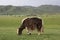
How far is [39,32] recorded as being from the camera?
17797 millimetres

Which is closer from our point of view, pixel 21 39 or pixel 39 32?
pixel 21 39

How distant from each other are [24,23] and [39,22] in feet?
4.13

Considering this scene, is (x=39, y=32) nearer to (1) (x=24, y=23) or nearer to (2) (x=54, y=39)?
(1) (x=24, y=23)

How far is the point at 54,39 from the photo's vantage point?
15.1 m

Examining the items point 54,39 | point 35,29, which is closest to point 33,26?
point 35,29

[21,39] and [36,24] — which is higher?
[36,24]

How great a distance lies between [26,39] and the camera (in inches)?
570

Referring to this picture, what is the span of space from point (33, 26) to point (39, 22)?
0.65m

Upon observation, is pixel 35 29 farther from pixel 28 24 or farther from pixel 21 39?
pixel 21 39

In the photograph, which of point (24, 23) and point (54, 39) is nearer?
point (54, 39)

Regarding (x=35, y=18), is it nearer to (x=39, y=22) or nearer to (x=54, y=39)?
Answer: (x=39, y=22)

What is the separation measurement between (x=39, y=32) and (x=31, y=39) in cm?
332

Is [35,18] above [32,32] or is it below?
above

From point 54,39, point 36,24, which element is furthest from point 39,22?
point 54,39
